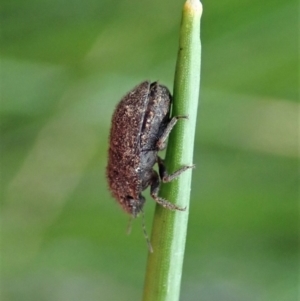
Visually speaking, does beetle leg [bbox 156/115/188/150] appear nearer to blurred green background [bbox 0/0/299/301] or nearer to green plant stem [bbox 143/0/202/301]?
green plant stem [bbox 143/0/202/301]

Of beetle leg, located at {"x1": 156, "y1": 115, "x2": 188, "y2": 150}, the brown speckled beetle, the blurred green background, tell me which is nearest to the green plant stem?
beetle leg, located at {"x1": 156, "y1": 115, "x2": 188, "y2": 150}

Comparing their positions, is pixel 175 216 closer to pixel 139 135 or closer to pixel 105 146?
pixel 139 135

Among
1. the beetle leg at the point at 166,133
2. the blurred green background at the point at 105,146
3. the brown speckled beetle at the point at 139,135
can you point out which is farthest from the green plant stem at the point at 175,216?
the blurred green background at the point at 105,146

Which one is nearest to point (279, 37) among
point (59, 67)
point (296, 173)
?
point (296, 173)

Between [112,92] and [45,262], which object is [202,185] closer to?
[112,92]

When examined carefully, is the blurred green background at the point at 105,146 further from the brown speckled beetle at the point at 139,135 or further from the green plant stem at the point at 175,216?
the green plant stem at the point at 175,216

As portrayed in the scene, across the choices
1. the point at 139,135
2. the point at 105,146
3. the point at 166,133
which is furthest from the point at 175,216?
the point at 105,146
